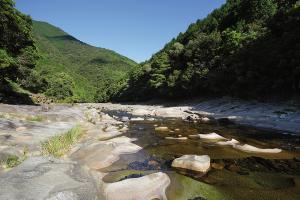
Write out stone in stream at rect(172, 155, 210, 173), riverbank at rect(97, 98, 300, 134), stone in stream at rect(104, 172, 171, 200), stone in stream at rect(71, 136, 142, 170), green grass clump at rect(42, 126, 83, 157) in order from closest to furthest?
stone in stream at rect(104, 172, 171, 200), stone in stream at rect(172, 155, 210, 173), stone in stream at rect(71, 136, 142, 170), green grass clump at rect(42, 126, 83, 157), riverbank at rect(97, 98, 300, 134)

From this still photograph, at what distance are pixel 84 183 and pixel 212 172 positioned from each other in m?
5.61

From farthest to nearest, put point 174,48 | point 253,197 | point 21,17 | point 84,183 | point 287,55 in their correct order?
point 174,48 → point 21,17 → point 287,55 → point 253,197 → point 84,183

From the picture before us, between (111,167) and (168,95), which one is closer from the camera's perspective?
(111,167)

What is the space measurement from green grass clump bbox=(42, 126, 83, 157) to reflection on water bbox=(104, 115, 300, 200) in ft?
9.83

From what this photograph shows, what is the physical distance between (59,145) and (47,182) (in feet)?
20.1

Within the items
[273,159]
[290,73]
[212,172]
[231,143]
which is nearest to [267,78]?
[290,73]

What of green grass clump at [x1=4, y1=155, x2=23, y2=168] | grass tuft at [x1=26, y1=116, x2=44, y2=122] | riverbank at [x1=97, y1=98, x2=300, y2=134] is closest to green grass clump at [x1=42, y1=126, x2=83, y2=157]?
green grass clump at [x1=4, y1=155, x2=23, y2=168]

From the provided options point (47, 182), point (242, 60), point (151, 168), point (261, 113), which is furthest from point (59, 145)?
point (242, 60)

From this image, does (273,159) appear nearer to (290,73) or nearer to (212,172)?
(212,172)

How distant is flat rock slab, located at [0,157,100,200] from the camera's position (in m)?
7.27

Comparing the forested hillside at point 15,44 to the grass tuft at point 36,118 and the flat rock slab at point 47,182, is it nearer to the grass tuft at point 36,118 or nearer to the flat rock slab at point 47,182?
the grass tuft at point 36,118

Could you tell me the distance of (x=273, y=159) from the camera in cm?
1398

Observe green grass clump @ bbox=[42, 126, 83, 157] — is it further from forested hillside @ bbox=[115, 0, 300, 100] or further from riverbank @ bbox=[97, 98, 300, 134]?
forested hillside @ bbox=[115, 0, 300, 100]

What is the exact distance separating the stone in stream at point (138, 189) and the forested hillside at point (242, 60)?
30.5 metres
